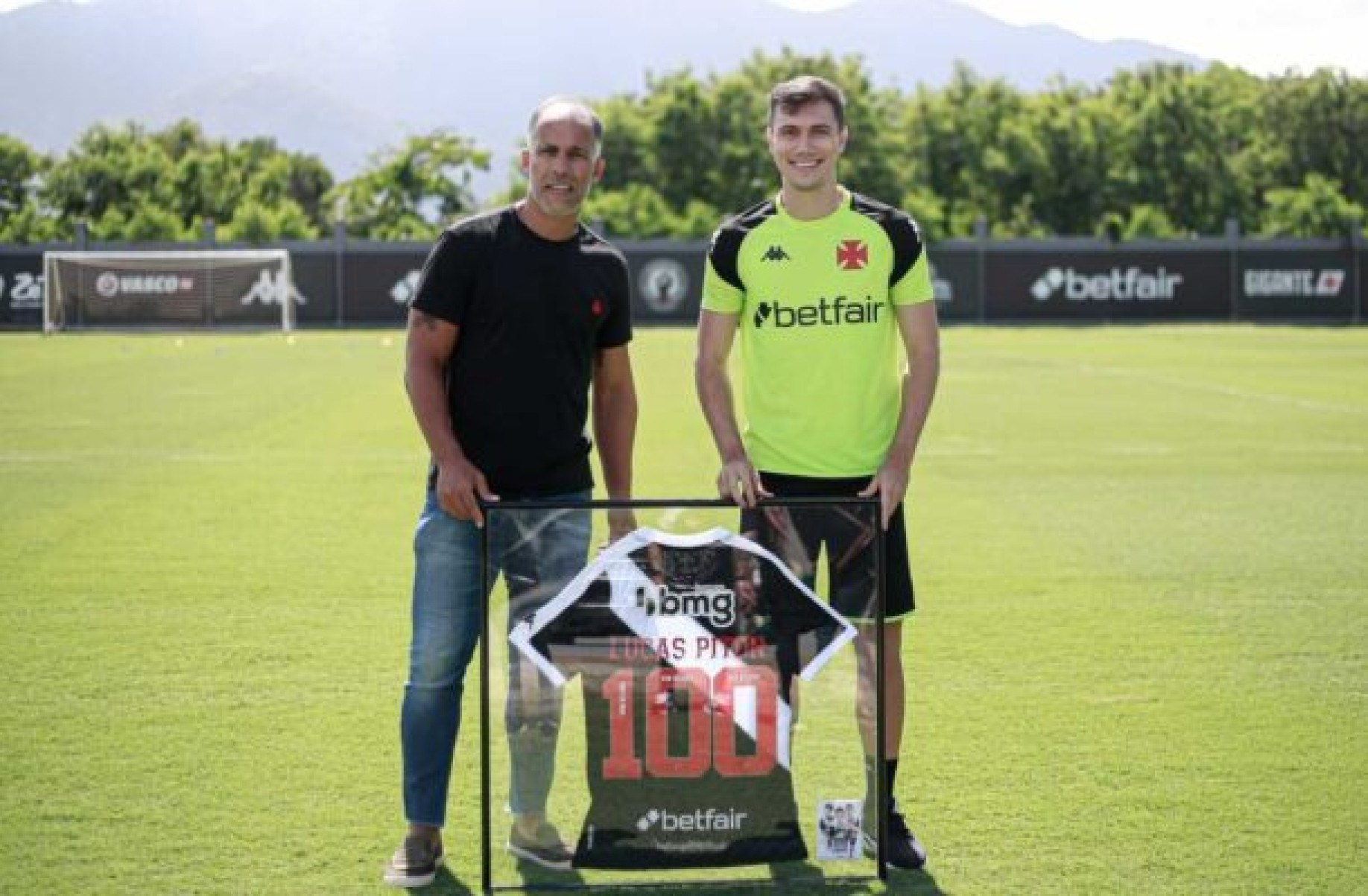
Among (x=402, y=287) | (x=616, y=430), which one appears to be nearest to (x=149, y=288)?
(x=402, y=287)

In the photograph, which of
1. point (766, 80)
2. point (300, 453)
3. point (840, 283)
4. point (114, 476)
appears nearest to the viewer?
point (840, 283)

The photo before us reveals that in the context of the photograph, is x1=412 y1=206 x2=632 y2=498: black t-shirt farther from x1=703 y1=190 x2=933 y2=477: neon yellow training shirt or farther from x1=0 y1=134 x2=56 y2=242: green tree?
x1=0 y1=134 x2=56 y2=242: green tree

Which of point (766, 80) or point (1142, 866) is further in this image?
point (766, 80)

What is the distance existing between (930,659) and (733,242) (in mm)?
2997

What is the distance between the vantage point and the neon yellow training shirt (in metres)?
4.85

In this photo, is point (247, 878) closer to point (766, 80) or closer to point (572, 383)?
point (572, 383)

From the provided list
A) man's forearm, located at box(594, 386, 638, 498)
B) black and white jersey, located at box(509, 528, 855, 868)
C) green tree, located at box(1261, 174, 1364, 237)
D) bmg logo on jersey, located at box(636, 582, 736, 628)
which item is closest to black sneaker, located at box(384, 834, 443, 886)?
black and white jersey, located at box(509, 528, 855, 868)

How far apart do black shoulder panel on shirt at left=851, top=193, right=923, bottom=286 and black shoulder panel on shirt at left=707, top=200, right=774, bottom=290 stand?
24cm

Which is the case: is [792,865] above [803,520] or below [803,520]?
below

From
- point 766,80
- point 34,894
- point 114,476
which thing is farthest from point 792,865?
point 766,80

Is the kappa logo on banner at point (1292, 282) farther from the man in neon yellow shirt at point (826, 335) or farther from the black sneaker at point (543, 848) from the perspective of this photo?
the black sneaker at point (543, 848)

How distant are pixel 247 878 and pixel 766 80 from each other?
74.7m

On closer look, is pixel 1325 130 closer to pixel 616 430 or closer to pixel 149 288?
pixel 149 288

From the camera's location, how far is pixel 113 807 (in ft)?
17.6
